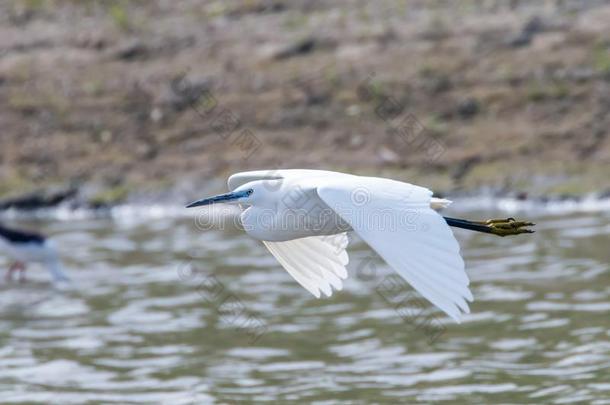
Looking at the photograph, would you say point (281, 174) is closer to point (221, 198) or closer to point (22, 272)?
point (221, 198)

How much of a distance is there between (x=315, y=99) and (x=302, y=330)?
6411 mm

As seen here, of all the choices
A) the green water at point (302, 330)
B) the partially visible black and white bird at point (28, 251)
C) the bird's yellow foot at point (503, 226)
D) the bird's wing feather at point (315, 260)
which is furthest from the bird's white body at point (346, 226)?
the partially visible black and white bird at point (28, 251)

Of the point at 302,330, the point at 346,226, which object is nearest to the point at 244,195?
the point at 346,226

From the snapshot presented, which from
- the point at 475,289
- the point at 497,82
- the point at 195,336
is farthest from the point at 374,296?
the point at 497,82

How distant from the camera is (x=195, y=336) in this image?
1030cm

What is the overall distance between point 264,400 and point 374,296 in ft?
8.92

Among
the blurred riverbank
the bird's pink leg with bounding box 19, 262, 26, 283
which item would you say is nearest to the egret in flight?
the bird's pink leg with bounding box 19, 262, 26, 283

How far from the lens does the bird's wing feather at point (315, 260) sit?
24.4 ft

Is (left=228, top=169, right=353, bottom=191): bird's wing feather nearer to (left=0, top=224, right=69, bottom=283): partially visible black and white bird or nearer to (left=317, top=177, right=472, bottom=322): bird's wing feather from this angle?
(left=317, top=177, right=472, bottom=322): bird's wing feather

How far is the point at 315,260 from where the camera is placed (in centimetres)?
754

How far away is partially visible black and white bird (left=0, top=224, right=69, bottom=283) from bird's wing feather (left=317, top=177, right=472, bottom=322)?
638 centimetres

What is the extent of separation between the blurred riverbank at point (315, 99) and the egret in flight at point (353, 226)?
6557 mm

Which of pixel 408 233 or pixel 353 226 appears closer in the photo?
pixel 408 233

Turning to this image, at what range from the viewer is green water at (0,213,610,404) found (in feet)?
28.7
